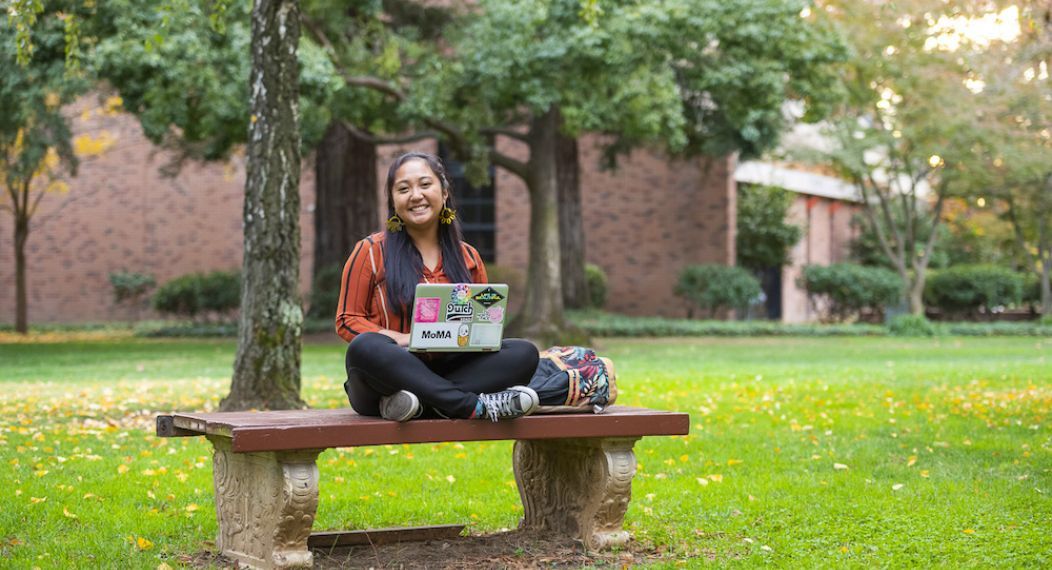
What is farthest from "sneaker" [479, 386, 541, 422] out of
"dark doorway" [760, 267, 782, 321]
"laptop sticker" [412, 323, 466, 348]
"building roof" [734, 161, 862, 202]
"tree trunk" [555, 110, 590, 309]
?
"dark doorway" [760, 267, 782, 321]

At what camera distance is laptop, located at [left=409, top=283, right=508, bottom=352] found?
508 cm

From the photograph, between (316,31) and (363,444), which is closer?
(363,444)

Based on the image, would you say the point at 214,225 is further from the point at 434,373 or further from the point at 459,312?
the point at 459,312

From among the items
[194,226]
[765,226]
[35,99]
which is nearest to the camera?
[35,99]

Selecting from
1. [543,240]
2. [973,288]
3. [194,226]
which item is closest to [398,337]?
[543,240]

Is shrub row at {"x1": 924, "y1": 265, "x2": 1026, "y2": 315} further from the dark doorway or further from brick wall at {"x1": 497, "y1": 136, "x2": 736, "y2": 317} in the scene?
brick wall at {"x1": 497, "y1": 136, "x2": 736, "y2": 317}

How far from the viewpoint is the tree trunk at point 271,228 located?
10453mm

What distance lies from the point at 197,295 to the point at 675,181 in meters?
11.4

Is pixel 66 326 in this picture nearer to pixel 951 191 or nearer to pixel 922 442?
pixel 951 191

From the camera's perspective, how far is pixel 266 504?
17.0 feet

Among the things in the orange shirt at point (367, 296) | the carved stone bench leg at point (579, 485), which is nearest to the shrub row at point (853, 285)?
the carved stone bench leg at point (579, 485)

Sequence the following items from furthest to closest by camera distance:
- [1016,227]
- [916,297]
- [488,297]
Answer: [1016,227], [916,297], [488,297]

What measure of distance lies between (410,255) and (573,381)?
35.0 inches

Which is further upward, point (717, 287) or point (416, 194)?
point (416, 194)
